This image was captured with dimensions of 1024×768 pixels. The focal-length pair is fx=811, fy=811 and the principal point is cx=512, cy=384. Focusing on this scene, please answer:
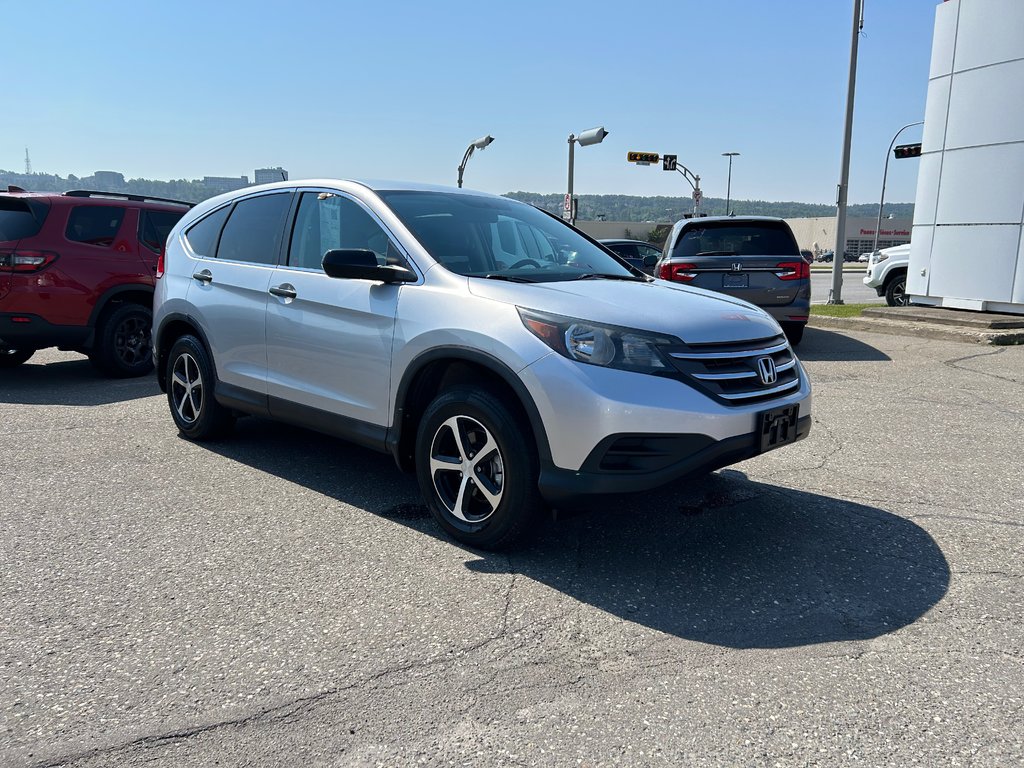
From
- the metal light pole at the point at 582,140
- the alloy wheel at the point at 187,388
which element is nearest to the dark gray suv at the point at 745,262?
the alloy wheel at the point at 187,388

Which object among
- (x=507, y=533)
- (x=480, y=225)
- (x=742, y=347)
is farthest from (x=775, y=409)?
(x=480, y=225)

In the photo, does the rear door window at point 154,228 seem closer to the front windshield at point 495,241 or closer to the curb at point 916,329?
the front windshield at point 495,241

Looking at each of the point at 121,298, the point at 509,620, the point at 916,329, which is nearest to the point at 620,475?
the point at 509,620

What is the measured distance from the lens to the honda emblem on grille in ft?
12.0

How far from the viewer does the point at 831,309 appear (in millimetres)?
14562

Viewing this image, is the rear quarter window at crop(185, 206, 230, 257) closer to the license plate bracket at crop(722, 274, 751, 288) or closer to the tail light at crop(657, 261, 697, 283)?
the tail light at crop(657, 261, 697, 283)

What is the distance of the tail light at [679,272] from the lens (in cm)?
940

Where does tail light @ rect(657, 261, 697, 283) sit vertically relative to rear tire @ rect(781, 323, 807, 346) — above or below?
above

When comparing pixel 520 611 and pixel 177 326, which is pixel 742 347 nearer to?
pixel 520 611

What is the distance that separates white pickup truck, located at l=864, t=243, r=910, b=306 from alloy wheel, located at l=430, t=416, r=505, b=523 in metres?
13.5

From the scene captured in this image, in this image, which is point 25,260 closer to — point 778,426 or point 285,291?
point 285,291

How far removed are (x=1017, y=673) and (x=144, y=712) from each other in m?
2.86

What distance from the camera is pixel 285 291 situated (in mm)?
4715

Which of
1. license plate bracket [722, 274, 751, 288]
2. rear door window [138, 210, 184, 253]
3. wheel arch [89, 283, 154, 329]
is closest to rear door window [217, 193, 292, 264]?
wheel arch [89, 283, 154, 329]
